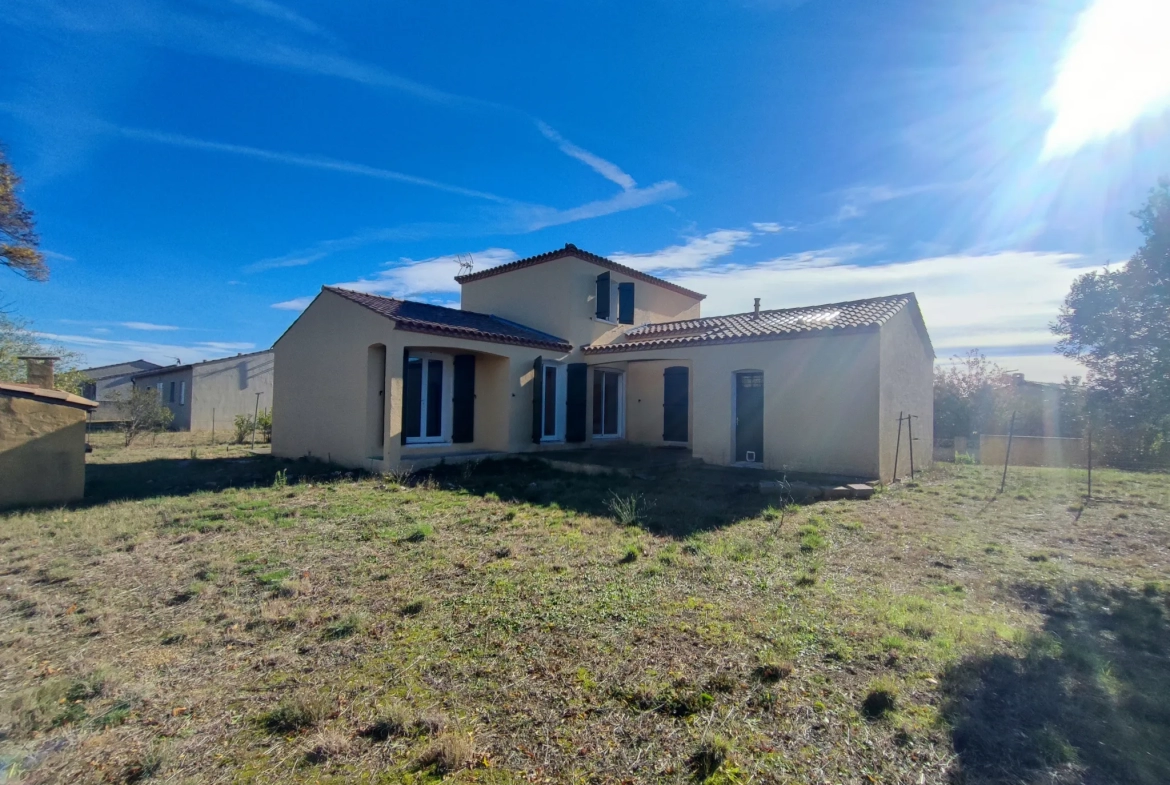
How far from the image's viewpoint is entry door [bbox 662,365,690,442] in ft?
50.1

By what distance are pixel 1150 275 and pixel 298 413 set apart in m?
15.9

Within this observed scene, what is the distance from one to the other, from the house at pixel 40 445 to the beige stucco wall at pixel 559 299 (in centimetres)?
963

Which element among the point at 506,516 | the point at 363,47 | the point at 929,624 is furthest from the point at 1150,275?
the point at 363,47

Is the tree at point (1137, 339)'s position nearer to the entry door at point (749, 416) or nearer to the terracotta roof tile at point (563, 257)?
the entry door at point (749, 416)

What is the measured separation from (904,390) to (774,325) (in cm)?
303

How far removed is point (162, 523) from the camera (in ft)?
24.1

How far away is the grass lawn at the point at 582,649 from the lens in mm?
2756

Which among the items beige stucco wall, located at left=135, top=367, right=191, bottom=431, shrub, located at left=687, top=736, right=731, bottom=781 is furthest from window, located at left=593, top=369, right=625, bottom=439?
beige stucco wall, located at left=135, top=367, right=191, bottom=431

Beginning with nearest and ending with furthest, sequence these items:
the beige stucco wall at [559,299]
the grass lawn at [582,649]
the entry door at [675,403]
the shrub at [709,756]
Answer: the shrub at [709,756]
the grass lawn at [582,649]
the beige stucco wall at [559,299]
the entry door at [675,403]

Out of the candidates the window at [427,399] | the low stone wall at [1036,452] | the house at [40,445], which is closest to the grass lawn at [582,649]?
the house at [40,445]

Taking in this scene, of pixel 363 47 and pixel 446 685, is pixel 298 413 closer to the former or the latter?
pixel 363 47

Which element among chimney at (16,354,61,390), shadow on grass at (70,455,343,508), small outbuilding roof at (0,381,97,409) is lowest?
shadow on grass at (70,455,343,508)

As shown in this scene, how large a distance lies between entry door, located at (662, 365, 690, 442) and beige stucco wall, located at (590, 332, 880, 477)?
246 cm

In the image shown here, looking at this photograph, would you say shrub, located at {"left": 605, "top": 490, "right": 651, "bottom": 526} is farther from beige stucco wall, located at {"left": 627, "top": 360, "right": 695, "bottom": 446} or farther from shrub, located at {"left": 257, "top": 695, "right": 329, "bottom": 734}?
beige stucco wall, located at {"left": 627, "top": 360, "right": 695, "bottom": 446}
